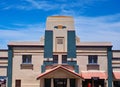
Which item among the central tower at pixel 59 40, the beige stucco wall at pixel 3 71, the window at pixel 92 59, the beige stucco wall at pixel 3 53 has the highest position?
the central tower at pixel 59 40

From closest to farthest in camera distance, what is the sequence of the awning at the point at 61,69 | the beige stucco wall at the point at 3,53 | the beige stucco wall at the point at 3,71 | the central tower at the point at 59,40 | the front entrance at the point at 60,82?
the awning at the point at 61,69 → the front entrance at the point at 60,82 → the central tower at the point at 59,40 → the beige stucco wall at the point at 3,71 → the beige stucco wall at the point at 3,53

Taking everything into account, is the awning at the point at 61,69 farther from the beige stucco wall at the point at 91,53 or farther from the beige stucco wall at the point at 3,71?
the beige stucco wall at the point at 3,71

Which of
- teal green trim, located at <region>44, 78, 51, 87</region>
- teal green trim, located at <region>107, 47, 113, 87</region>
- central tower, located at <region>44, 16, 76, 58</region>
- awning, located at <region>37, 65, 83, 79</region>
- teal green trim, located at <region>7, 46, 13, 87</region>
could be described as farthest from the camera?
central tower, located at <region>44, 16, 76, 58</region>

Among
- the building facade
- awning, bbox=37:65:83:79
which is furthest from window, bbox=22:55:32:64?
awning, bbox=37:65:83:79

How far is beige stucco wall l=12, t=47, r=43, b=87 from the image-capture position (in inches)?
1678

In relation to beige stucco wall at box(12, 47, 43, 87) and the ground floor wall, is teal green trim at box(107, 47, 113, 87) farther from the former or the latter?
beige stucco wall at box(12, 47, 43, 87)

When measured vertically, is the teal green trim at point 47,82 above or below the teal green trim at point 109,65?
below

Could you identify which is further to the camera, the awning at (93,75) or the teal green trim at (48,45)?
the teal green trim at (48,45)

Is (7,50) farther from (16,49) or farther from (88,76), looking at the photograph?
(88,76)

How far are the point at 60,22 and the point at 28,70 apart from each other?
8.72m

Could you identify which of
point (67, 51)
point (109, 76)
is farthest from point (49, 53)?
point (109, 76)

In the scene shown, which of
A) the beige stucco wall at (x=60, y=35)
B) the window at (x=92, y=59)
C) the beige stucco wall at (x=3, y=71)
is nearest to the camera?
the window at (x=92, y=59)

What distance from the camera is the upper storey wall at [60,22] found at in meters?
43.9

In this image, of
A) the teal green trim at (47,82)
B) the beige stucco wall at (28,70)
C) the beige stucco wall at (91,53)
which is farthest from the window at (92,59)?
the beige stucco wall at (28,70)
